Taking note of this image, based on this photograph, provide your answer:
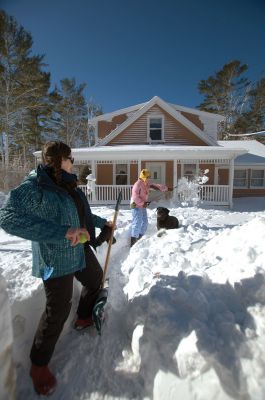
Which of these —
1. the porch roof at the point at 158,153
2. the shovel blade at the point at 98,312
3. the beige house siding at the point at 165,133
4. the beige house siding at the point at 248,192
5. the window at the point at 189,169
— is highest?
the beige house siding at the point at 165,133

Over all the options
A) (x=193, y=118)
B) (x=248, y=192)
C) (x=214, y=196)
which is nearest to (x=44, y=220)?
(x=214, y=196)

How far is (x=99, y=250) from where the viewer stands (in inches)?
191

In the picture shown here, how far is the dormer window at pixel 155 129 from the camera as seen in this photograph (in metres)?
15.3

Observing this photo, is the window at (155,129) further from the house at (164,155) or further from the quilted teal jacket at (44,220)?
the quilted teal jacket at (44,220)

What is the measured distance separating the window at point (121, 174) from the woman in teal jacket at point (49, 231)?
46.0ft

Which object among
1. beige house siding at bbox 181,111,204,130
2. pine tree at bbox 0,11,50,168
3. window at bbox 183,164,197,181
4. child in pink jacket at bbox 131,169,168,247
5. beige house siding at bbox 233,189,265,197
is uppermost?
pine tree at bbox 0,11,50,168

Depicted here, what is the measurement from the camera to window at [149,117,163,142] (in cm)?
1530

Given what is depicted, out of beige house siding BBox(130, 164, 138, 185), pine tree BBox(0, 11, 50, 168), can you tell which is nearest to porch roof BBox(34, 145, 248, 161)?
beige house siding BBox(130, 164, 138, 185)

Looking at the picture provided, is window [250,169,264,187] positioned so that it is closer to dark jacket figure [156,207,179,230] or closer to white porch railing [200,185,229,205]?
white porch railing [200,185,229,205]

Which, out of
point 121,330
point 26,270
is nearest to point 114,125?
point 26,270

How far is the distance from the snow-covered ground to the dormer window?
1303 centimetres

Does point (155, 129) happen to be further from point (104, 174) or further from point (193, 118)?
point (104, 174)

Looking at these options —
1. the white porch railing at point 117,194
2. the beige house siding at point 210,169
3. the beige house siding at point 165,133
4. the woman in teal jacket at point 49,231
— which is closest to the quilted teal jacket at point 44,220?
the woman in teal jacket at point 49,231

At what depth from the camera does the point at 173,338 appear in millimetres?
1878
